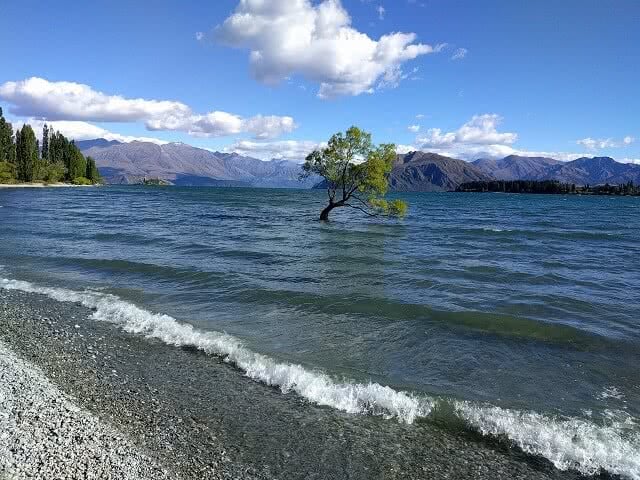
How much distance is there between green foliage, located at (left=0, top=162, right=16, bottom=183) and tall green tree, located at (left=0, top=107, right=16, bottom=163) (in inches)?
160

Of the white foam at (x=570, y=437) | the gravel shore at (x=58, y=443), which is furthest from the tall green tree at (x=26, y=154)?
the white foam at (x=570, y=437)

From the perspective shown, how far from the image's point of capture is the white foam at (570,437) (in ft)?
30.7

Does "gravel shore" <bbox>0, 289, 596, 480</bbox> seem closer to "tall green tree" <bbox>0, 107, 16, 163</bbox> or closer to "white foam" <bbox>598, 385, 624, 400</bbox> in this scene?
"white foam" <bbox>598, 385, 624, 400</bbox>

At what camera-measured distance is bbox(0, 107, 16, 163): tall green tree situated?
17988 centimetres

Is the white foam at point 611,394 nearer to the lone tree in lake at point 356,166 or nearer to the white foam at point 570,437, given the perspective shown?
the white foam at point 570,437

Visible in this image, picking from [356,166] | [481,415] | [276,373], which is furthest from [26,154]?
[481,415]

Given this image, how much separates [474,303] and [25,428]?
18.8 metres

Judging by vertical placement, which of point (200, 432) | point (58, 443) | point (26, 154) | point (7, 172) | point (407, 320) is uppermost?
point (26, 154)

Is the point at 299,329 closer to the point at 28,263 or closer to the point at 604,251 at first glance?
the point at 28,263

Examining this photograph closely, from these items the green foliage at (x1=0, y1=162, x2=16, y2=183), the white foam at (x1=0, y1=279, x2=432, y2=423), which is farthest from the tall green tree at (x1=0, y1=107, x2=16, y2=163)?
the white foam at (x1=0, y1=279, x2=432, y2=423)

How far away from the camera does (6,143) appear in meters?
184

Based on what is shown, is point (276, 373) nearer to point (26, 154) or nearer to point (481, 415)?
point (481, 415)

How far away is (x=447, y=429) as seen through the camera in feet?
34.6

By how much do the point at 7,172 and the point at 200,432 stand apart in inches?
8131
